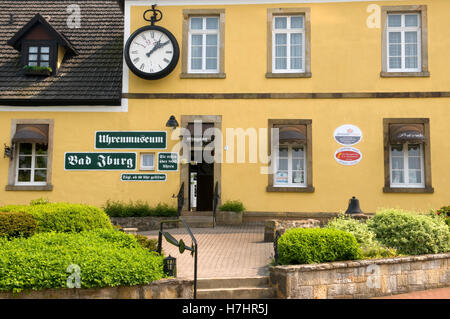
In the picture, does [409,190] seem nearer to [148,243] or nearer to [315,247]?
[315,247]

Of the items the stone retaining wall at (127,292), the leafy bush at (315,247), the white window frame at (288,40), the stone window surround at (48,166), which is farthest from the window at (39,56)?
the leafy bush at (315,247)

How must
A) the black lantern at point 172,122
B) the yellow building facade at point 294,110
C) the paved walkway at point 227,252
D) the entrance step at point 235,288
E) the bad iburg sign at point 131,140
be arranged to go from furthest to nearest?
the bad iburg sign at point 131,140 < the black lantern at point 172,122 < the yellow building facade at point 294,110 < the paved walkway at point 227,252 < the entrance step at point 235,288

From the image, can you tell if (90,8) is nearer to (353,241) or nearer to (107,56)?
(107,56)

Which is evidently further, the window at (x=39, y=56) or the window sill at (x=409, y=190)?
the window at (x=39, y=56)

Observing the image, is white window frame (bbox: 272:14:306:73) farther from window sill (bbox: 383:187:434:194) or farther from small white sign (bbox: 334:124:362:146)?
window sill (bbox: 383:187:434:194)

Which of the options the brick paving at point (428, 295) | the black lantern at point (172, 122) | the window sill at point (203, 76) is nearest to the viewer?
the brick paving at point (428, 295)

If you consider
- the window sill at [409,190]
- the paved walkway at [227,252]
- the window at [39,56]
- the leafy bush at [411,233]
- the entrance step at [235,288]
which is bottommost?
the entrance step at [235,288]

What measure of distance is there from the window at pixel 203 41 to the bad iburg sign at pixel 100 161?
3.46 m

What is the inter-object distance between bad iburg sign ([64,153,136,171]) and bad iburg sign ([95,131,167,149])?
0.30m

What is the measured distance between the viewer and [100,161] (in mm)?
14852

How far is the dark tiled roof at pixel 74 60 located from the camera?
48.8 ft

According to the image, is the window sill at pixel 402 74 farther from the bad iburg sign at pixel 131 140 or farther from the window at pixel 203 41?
the bad iburg sign at pixel 131 140

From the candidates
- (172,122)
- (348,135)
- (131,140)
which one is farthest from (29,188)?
(348,135)

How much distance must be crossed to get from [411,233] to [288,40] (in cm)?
867
